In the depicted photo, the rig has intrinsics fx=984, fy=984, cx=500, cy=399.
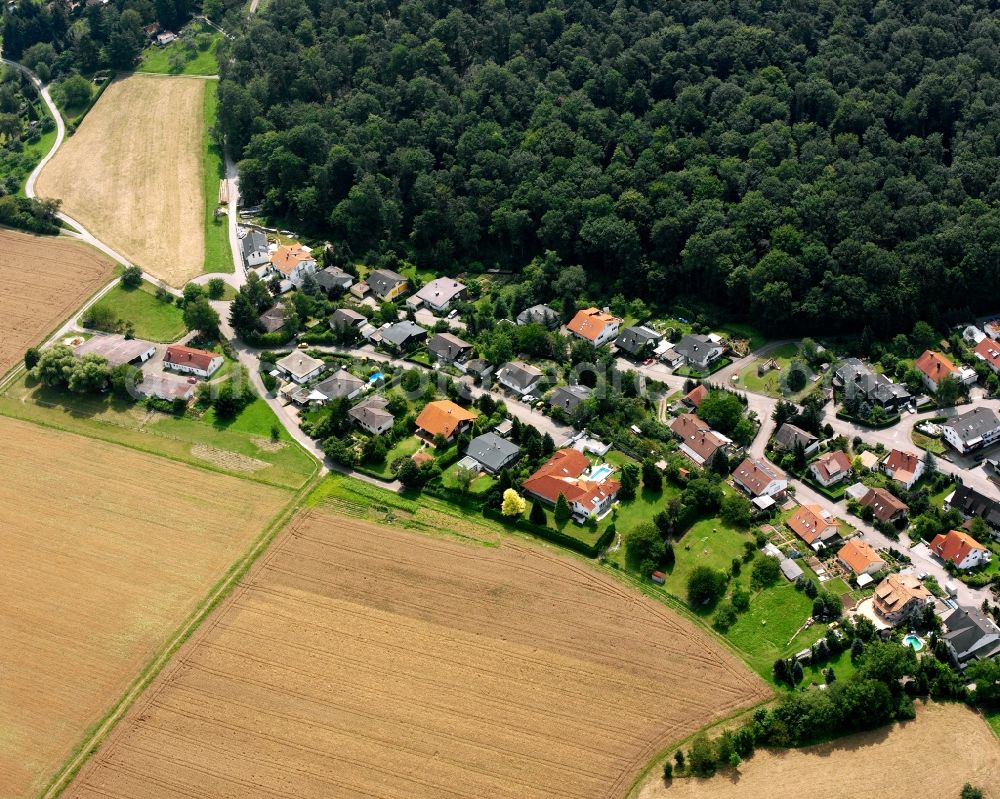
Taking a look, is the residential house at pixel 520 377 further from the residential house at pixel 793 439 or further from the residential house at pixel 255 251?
the residential house at pixel 255 251

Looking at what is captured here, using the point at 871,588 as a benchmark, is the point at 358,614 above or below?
below

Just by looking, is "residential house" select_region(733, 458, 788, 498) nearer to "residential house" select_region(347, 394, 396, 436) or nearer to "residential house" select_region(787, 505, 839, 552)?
"residential house" select_region(787, 505, 839, 552)

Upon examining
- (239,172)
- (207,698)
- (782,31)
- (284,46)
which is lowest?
(207,698)

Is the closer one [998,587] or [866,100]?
[998,587]

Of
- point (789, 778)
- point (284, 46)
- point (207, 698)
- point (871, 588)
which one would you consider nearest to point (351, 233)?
point (284, 46)

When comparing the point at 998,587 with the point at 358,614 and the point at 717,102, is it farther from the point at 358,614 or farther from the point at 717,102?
the point at 717,102

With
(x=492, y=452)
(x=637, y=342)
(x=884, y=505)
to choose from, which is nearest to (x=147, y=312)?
(x=492, y=452)

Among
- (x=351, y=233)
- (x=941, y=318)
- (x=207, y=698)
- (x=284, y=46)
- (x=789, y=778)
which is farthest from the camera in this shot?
(x=284, y=46)

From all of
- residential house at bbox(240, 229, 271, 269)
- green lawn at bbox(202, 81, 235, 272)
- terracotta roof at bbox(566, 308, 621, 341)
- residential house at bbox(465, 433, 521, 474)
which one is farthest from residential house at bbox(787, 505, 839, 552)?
green lawn at bbox(202, 81, 235, 272)
